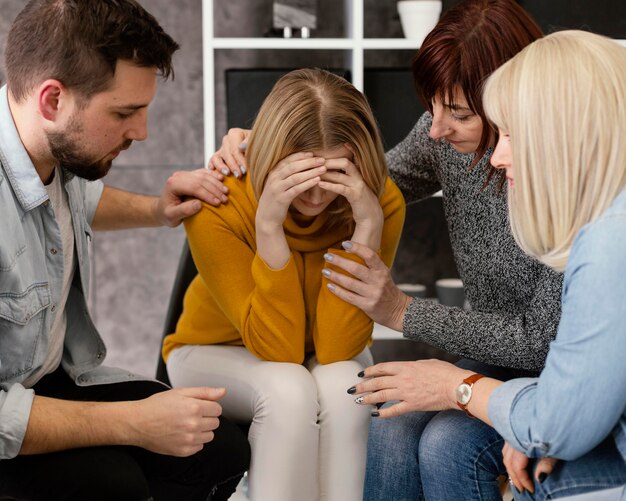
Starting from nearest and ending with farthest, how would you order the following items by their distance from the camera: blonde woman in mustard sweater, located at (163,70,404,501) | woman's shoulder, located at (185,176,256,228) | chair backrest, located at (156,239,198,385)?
blonde woman in mustard sweater, located at (163,70,404,501) < woman's shoulder, located at (185,176,256,228) < chair backrest, located at (156,239,198,385)

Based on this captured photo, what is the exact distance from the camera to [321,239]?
1.68m

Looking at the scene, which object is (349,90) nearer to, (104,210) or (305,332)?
(305,332)

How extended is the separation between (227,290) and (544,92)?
75 centimetres

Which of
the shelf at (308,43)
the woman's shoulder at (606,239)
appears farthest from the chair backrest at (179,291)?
the woman's shoulder at (606,239)

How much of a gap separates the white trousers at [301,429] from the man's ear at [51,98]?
57 cm

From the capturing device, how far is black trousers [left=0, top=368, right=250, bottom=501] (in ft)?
4.23

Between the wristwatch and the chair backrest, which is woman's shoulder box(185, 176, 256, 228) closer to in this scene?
the chair backrest

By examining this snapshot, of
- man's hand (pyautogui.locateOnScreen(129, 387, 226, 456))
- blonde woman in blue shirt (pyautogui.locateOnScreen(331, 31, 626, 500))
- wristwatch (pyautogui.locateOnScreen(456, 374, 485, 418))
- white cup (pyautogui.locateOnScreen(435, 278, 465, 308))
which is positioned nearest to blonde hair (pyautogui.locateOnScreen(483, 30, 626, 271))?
blonde woman in blue shirt (pyautogui.locateOnScreen(331, 31, 626, 500))

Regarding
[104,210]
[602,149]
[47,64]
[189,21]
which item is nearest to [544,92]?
[602,149]

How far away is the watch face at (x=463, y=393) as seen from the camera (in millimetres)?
1289

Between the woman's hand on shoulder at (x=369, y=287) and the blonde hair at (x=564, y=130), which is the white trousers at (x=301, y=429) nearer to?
the woman's hand on shoulder at (x=369, y=287)

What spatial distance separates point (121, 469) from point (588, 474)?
27.2 inches

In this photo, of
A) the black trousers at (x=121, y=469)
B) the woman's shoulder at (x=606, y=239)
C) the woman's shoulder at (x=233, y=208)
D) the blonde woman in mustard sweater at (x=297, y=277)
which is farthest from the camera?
the woman's shoulder at (x=233, y=208)

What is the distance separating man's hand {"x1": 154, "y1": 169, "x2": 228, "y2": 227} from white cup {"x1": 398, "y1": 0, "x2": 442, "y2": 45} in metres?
0.97
